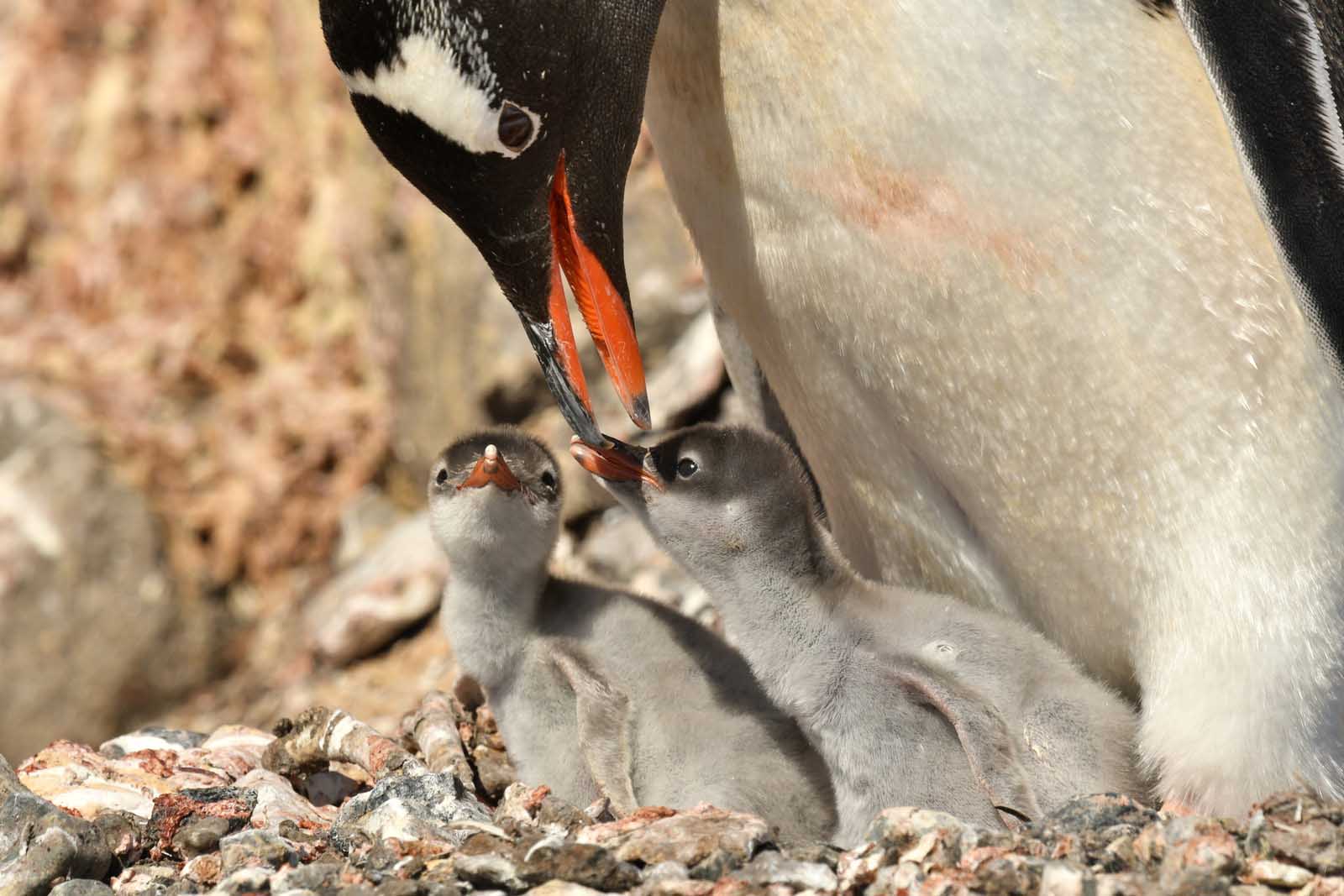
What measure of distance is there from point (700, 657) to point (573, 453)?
1.32 feet

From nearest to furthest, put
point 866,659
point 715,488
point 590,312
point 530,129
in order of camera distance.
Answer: point 530,129 → point 590,312 → point 866,659 → point 715,488

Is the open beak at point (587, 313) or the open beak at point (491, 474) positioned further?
the open beak at point (491, 474)

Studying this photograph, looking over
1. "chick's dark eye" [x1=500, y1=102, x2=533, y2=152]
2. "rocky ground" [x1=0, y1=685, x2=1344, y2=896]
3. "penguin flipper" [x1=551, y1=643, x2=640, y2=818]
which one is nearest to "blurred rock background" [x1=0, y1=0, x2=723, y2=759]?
"penguin flipper" [x1=551, y1=643, x2=640, y2=818]

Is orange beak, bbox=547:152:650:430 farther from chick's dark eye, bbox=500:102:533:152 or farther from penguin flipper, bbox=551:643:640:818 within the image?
penguin flipper, bbox=551:643:640:818

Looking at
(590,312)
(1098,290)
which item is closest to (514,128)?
(590,312)

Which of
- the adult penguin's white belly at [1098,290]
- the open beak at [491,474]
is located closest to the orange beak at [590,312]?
the adult penguin's white belly at [1098,290]

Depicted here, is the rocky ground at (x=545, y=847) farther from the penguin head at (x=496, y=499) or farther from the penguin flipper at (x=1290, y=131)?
the penguin flipper at (x=1290, y=131)

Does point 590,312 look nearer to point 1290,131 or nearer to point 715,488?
point 715,488

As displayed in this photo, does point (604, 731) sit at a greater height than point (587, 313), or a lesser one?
lesser

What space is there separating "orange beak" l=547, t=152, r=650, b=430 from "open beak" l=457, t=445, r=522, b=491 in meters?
0.44

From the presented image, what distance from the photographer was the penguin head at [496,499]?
276 centimetres

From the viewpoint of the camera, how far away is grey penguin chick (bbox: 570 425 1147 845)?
2.32 metres

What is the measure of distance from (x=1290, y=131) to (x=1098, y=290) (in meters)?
0.30

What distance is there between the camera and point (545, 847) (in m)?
2.00
